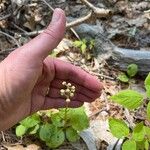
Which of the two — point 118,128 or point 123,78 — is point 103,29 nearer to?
point 123,78

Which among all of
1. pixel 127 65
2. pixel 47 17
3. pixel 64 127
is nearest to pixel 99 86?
pixel 64 127

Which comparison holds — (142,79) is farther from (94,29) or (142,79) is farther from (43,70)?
(43,70)

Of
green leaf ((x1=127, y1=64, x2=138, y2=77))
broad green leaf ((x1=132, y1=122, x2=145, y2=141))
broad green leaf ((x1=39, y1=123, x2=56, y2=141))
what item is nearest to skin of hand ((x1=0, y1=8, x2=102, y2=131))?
broad green leaf ((x1=39, y1=123, x2=56, y2=141))

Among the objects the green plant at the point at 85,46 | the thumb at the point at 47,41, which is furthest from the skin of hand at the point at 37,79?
the green plant at the point at 85,46

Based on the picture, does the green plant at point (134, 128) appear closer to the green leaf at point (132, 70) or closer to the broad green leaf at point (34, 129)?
the broad green leaf at point (34, 129)

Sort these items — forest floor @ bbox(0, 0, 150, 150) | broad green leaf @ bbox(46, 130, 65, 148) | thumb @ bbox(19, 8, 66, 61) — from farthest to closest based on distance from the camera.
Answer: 1. forest floor @ bbox(0, 0, 150, 150)
2. broad green leaf @ bbox(46, 130, 65, 148)
3. thumb @ bbox(19, 8, 66, 61)

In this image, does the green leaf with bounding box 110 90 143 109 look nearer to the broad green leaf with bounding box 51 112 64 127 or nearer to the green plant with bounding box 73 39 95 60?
the broad green leaf with bounding box 51 112 64 127
